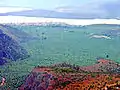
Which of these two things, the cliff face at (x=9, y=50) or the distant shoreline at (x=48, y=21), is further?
the distant shoreline at (x=48, y=21)

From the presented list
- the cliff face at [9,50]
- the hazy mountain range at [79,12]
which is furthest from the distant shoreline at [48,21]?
the cliff face at [9,50]

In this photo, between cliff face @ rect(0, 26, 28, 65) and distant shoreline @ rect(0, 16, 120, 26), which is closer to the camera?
cliff face @ rect(0, 26, 28, 65)

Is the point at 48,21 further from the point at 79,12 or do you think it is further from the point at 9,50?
the point at 9,50

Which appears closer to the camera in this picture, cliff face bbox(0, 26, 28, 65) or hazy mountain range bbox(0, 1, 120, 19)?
cliff face bbox(0, 26, 28, 65)

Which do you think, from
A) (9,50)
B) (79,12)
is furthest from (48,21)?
(9,50)

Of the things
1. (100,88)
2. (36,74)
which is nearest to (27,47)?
(36,74)

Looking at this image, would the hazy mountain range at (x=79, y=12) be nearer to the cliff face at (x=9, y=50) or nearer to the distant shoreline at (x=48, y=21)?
the distant shoreline at (x=48, y=21)

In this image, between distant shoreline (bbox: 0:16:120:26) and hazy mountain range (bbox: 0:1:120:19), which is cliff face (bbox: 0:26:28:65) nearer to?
distant shoreline (bbox: 0:16:120:26)

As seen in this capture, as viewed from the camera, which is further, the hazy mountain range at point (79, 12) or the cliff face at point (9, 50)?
the hazy mountain range at point (79, 12)

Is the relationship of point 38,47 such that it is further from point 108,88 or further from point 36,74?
point 108,88

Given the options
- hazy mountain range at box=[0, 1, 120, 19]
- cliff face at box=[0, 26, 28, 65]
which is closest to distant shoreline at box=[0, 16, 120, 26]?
hazy mountain range at box=[0, 1, 120, 19]

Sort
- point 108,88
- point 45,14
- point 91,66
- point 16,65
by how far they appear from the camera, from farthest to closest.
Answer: point 45,14 < point 16,65 < point 91,66 < point 108,88
